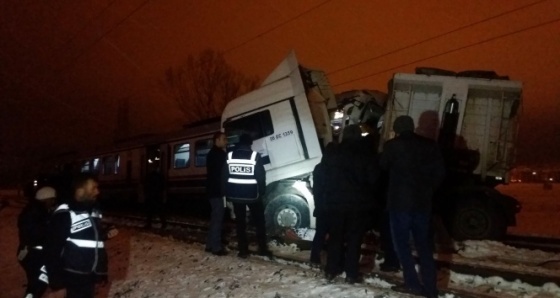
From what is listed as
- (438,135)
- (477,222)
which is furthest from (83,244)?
(438,135)

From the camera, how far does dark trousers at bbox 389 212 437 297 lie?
512cm

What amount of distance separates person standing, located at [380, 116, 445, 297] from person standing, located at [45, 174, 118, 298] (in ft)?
9.15

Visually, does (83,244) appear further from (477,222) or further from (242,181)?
(477,222)

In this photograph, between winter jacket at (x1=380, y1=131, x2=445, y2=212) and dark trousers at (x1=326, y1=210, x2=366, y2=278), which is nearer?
winter jacket at (x1=380, y1=131, x2=445, y2=212)

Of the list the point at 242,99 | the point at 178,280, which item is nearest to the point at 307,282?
the point at 178,280

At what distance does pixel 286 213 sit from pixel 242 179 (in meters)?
3.20

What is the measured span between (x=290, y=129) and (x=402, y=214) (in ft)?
19.2

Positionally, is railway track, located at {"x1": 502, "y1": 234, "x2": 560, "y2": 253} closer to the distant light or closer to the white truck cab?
the white truck cab

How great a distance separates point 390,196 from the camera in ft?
17.1

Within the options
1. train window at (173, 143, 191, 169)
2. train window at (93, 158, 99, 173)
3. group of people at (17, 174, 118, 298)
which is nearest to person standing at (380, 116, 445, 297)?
group of people at (17, 174, 118, 298)

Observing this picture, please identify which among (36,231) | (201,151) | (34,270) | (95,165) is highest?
(201,151)

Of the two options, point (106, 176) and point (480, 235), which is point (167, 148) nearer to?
point (106, 176)

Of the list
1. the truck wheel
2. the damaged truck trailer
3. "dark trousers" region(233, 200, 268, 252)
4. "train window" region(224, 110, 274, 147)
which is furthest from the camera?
"train window" region(224, 110, 274, 147)

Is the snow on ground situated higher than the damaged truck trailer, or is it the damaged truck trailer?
the damaged truck trailer
